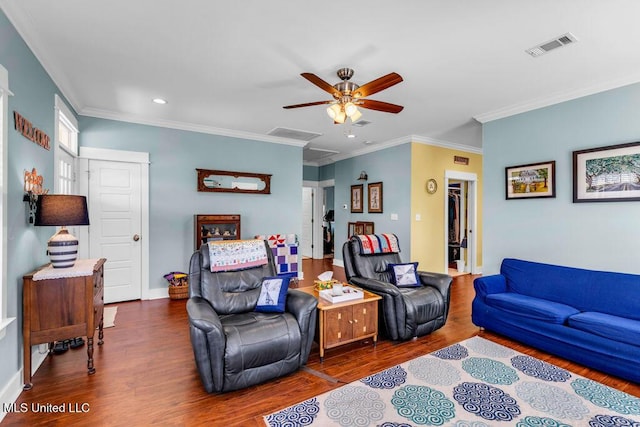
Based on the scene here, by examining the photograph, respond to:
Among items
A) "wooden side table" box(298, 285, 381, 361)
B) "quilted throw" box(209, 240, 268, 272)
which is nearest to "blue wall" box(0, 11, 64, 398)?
"quilted throw" box(209, 240, 268, 272)

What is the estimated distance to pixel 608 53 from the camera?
269cm

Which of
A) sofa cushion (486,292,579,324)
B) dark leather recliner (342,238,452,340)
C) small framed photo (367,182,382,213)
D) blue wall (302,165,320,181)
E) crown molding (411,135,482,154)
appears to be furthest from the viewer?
blue wall (302,165,320,181)

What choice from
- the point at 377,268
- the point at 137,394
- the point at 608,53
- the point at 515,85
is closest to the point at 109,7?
the point at 137,394

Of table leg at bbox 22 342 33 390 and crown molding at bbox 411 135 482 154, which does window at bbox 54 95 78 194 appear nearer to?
table leg at bbox 22 342 33 390

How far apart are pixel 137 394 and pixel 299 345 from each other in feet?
3.91

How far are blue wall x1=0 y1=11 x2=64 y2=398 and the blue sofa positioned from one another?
161 inches

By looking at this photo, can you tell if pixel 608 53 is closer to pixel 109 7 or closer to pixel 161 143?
pixel 109 7

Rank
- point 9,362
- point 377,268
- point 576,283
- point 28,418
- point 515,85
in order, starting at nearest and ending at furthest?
point 28,418
point 9,362
point 576,283
point 515,85
point 377,268

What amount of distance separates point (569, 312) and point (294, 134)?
437cm

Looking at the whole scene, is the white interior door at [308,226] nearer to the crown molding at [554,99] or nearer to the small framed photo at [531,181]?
the crown molding at [554,99]

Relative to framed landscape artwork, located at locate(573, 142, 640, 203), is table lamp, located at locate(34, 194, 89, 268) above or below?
below

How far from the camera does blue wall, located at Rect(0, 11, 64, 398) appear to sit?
83.3 inches

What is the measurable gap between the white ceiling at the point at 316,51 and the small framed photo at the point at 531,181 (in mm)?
→ 755

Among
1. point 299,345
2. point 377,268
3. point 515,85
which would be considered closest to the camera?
point 299,345
